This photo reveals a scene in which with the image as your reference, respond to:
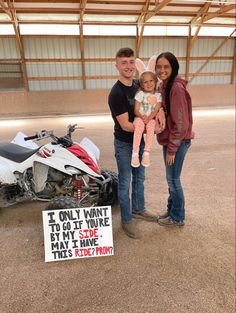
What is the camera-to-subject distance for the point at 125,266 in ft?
5.42

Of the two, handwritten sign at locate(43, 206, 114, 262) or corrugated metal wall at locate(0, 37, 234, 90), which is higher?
corrugated metal wall at locate(0, 37, 234, 90)

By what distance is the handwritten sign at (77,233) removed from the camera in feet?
5.29

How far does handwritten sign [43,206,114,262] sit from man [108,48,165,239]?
311mm

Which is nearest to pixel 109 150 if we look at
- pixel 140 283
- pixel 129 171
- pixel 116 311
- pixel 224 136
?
pixel 129 171

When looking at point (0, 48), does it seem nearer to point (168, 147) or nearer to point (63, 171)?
point (63, 171)

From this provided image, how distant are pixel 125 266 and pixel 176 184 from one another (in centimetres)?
74

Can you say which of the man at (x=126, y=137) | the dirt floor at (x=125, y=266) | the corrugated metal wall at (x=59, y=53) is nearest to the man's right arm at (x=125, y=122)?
the man at (x=126, y=137)

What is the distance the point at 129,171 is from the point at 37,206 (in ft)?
3.49

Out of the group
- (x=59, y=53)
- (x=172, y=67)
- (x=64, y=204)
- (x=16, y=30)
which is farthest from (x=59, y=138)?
(x=172, y=67)

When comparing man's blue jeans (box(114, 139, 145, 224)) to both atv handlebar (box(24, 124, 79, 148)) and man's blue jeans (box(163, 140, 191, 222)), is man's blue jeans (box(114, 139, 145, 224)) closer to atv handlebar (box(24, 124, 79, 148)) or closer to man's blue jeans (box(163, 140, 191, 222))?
man's blue jeans (box(163, 140, 191, 222))

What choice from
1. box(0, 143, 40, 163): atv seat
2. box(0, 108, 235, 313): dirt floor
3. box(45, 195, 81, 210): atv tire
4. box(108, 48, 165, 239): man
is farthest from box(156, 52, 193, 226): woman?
box(0, 143, 40, 163): atv seat

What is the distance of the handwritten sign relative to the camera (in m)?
1.61

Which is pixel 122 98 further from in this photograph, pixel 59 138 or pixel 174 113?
pixel 59 138

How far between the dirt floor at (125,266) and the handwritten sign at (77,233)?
7cm
